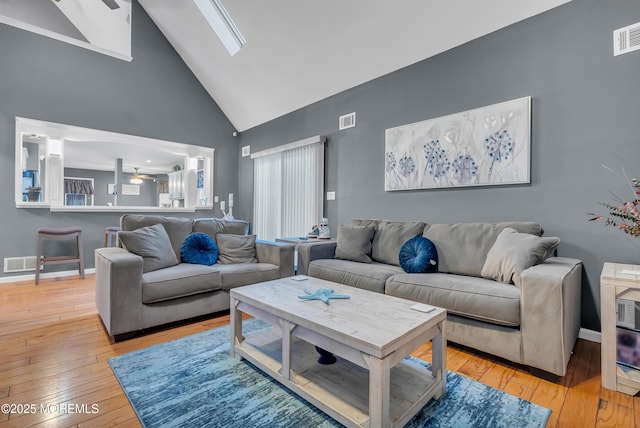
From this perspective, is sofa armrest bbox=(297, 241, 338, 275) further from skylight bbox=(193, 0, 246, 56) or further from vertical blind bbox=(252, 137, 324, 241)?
skylight bbox=(193, 0, 246, 56)

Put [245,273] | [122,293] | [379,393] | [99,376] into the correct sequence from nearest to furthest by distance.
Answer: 1. [379,393]
2. [99,376]
3. [122,293]
4. [245,273]

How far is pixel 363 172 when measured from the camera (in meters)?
3.92

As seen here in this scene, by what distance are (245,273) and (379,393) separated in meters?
1.96

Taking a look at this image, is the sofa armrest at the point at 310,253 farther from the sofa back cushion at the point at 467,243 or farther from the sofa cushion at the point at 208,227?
the sofa back cushion at the point at 467,243

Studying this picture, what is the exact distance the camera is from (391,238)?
3094 mm

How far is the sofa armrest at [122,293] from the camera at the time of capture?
2.18 metres

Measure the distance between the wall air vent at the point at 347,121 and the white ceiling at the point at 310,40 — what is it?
41 centimetres

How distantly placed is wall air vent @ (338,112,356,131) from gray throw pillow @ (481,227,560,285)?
2446 millimetres

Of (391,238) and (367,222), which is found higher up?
(367,222)

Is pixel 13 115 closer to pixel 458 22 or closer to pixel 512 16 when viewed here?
pixel 458 22

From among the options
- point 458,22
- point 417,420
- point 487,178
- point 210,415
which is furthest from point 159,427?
point 458,22

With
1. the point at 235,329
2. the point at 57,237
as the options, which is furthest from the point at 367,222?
the point at 57,237

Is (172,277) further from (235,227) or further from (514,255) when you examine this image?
(514,255)

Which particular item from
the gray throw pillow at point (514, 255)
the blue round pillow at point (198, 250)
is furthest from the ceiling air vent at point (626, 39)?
A: the blue round pillow at point (198, 250)
